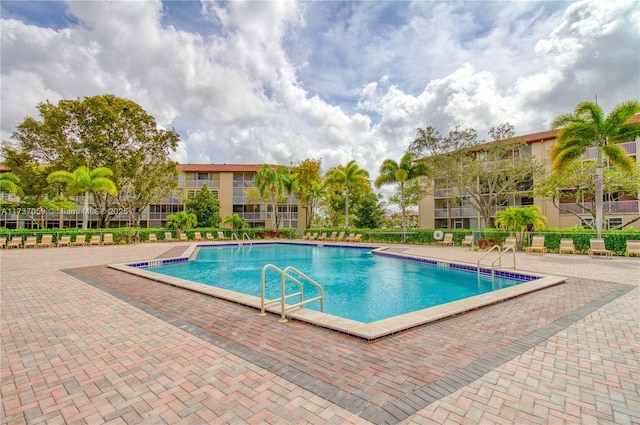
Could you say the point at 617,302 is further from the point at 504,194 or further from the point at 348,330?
the point at 504,194

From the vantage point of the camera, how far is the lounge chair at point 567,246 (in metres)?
14.3

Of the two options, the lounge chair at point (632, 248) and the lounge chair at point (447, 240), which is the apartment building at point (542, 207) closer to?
the lounge chair at point (447, 240)

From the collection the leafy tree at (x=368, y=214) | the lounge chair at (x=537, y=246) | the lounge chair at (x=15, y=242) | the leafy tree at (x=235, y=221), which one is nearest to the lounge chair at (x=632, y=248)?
the lounge chair at (x=537, y=246)

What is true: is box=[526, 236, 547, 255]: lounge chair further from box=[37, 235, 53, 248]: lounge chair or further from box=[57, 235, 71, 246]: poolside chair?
box=[37, 235, 53, 248]: lounge chair

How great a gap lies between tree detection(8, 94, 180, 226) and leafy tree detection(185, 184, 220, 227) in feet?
15.6

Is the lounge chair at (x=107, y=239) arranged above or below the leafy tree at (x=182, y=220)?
below

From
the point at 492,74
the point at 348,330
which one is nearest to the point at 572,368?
the point at 348,330

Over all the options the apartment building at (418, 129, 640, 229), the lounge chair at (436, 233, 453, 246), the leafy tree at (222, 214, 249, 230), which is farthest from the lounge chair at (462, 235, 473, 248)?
the leafy tree at (222, 214, 249, 230)

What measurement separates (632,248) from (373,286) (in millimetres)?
12368

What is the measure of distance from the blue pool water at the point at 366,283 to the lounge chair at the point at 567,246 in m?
7.28

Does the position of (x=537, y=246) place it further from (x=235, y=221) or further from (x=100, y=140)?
(x=100, y=140)

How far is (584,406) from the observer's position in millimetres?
2422

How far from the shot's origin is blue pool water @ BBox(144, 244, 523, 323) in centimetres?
722

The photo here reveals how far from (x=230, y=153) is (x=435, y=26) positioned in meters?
33.2
